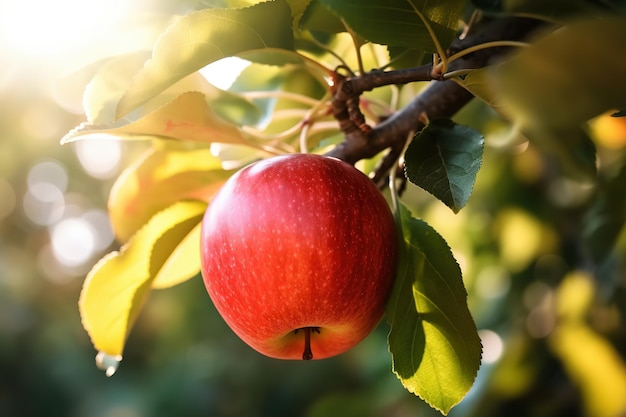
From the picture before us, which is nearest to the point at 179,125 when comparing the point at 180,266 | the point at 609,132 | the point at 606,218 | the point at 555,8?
the point at 180,266

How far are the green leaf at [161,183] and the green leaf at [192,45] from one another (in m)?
0.26

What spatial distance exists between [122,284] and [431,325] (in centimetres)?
39

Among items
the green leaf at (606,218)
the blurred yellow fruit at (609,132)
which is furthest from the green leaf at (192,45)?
the blurred yellow fruit at (609,132)

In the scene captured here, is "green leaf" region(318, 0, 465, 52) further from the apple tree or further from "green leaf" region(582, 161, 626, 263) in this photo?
"green leaf" region(582, 161, 626, 263)

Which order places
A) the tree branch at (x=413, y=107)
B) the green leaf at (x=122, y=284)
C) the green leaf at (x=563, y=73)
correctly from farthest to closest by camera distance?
the green leaf at (x=122, y=284) → the tree branch at (x=413, y=107) → the green leaf at (x=563, y=73)

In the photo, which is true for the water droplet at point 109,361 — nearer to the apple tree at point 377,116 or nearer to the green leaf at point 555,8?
the apple tree at point 377,116

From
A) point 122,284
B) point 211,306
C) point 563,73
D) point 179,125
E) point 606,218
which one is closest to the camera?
point 563,73

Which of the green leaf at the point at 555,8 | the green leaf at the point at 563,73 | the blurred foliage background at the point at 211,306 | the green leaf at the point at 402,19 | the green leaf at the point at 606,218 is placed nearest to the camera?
the green leaf at the point at 563,73

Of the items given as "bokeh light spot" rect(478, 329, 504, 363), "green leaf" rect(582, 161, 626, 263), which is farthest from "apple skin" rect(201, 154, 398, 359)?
"bokeh light spot" rect(478, 329, 504, 363)

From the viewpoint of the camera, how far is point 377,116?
86 cm

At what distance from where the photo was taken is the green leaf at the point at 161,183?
0.86 meters

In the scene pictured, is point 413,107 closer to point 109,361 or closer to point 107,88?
point 107,88

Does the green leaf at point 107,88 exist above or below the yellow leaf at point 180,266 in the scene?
above

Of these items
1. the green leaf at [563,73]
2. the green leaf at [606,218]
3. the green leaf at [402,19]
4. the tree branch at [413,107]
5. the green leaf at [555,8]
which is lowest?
the green leaf at [606,218]
